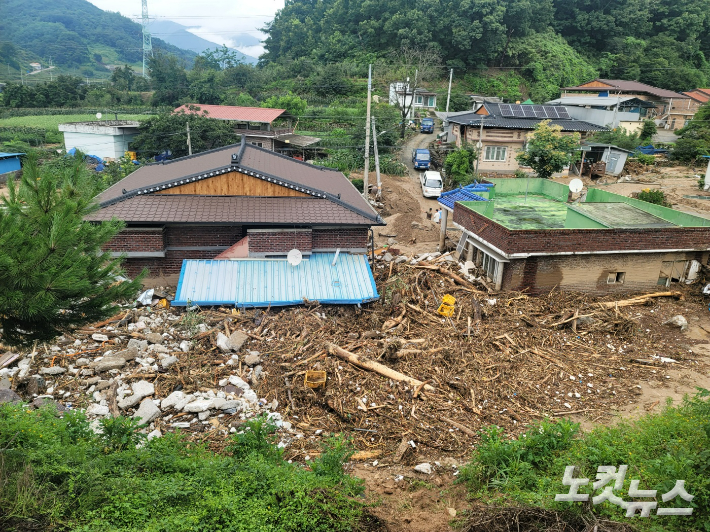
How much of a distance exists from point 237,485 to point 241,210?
10160mm

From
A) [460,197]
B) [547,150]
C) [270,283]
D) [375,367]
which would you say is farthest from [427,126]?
[375,367]

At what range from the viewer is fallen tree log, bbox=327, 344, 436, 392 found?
420 inches

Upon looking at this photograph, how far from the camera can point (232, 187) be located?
52.2 feet

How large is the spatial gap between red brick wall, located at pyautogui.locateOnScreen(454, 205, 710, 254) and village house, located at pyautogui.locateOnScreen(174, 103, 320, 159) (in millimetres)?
29027

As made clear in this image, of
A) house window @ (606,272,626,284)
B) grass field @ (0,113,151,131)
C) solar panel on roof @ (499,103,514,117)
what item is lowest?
house window @ (606,272,626,284)

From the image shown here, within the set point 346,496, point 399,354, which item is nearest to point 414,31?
point 399,354

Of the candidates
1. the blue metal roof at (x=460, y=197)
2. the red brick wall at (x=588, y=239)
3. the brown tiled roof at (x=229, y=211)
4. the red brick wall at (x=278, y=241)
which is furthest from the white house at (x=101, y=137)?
the red brick wall at (x=588, y=239)

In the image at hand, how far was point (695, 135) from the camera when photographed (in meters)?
40.1

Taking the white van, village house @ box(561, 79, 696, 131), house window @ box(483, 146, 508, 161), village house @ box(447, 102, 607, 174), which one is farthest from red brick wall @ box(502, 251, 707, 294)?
village house @ box(561, 79, 696, 131)

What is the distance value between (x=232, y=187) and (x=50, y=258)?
33.0ft

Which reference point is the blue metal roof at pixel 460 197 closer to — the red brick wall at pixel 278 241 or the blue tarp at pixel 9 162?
the red brick wall at pixel 278 241

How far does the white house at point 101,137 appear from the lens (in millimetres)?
42062

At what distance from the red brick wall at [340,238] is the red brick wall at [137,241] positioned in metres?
4.83

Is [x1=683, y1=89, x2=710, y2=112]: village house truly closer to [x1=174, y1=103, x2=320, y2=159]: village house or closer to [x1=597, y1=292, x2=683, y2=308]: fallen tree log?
[x1=174, y1=103, x2=320, y2=159]: village house
